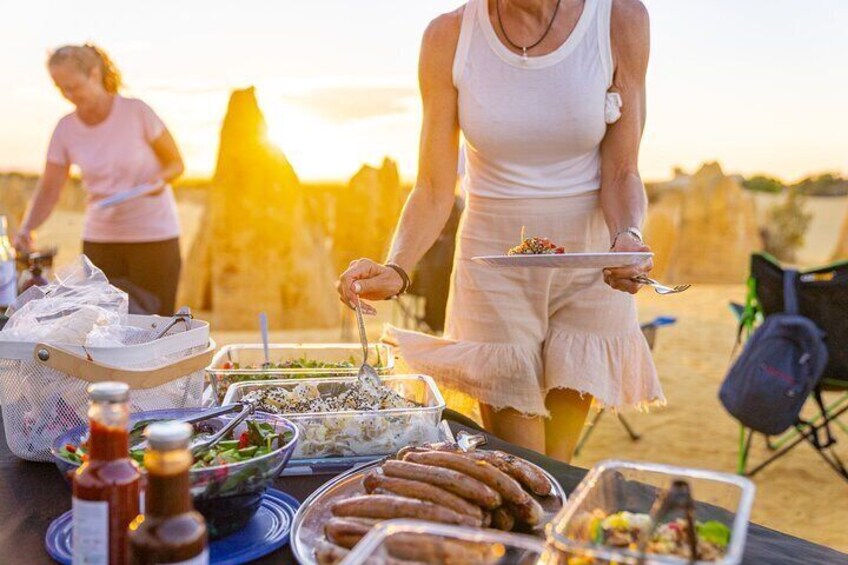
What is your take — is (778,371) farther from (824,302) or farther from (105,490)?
(105,490)

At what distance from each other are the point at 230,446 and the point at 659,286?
3.74 ft

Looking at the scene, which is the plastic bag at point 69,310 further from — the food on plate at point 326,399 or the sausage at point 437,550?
the sausage at point 437,550

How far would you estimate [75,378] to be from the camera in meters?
1.85

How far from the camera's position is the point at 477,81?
271cm

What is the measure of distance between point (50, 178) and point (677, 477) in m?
5.27

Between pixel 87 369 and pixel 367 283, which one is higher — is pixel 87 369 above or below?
below

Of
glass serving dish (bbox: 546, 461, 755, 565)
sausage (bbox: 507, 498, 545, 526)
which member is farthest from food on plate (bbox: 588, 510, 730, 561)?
sausage (bbox: 507, 498, 545, 526)

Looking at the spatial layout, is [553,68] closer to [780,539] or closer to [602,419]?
[780,539]

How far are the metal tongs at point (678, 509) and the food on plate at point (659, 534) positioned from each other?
0.04 feet

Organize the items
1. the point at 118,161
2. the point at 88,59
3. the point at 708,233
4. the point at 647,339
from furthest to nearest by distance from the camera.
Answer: the point at 708,233 < the point at 647,339 < the point at 118,161 < the point at 88,59

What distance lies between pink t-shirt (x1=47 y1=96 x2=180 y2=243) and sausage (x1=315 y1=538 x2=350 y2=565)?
454 centimetres

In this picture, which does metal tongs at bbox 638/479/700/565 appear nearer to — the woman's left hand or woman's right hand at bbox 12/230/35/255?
the woman's left hand

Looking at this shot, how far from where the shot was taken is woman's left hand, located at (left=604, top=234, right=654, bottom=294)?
2.25 meters

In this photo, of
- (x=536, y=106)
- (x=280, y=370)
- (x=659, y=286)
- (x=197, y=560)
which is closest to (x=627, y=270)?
(x=659, y=286)
